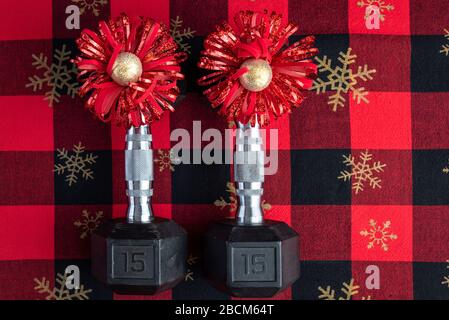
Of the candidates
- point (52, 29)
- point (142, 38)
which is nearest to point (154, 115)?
point (142, 38)

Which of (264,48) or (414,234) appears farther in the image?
(414,234)

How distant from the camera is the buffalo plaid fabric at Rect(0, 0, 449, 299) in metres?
0.78

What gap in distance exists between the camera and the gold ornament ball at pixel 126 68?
652 mm

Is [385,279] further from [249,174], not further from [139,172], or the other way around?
[139,172]

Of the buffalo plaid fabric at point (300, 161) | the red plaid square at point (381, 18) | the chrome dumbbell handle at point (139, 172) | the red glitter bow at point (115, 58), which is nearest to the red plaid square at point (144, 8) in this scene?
the buffalo plaid fabric at point (300, 161)

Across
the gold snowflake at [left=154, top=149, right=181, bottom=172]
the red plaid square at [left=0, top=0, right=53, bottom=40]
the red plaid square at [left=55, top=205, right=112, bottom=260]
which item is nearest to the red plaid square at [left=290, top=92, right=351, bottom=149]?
the gold snowflake at [left=154, top=149, right=181, bottom=172]

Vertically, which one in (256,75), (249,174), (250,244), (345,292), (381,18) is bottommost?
(345,292)

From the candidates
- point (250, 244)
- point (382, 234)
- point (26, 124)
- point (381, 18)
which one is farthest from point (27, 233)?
point (381, 18)

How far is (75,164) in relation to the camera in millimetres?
788

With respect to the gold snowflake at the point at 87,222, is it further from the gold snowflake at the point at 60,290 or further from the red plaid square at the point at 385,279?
the red plaid square at the point at 385,279

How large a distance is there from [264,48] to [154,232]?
1.04ft

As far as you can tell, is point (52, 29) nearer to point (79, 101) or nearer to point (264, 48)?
point (79, 101)

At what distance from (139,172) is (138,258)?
0.13 metres
